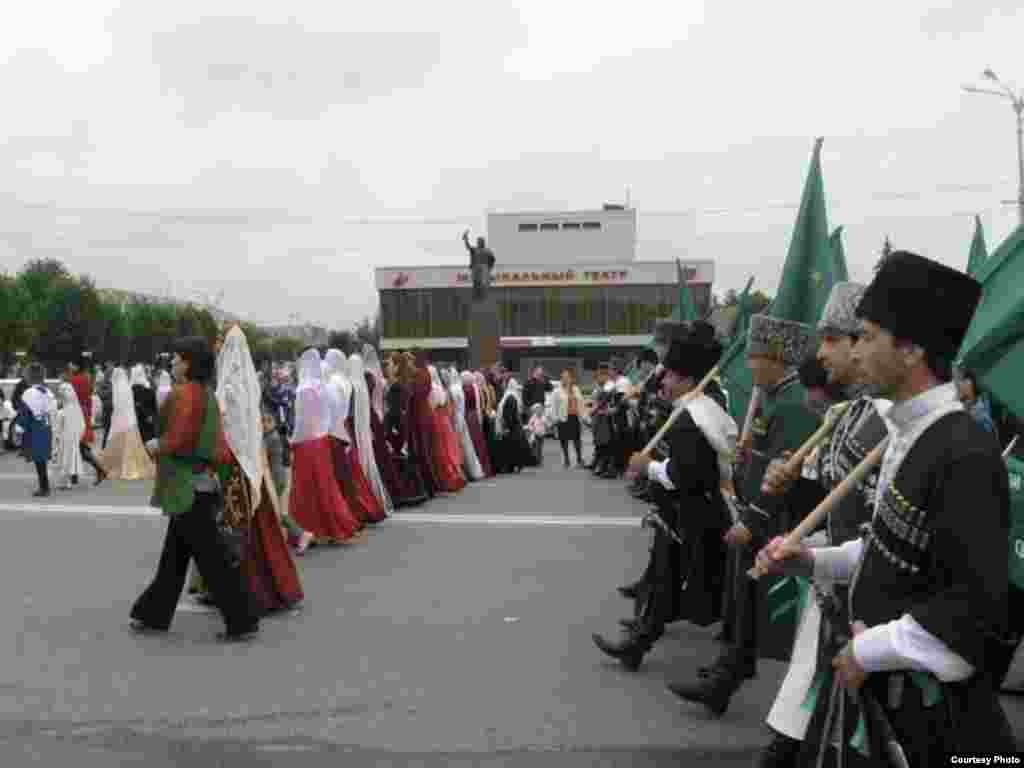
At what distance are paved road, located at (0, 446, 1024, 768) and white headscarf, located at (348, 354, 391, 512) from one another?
1.66m

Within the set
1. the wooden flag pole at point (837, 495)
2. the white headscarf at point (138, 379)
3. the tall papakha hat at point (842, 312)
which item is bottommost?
the white headscarf at point (138, 379)

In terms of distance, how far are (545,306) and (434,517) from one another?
70283 mm

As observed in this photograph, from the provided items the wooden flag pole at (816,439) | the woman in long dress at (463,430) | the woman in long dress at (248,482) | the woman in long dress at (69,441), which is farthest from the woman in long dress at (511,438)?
the wooden flag pole at (816,439)

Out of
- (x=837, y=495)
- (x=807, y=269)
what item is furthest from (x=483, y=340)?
(x=837, y=495)

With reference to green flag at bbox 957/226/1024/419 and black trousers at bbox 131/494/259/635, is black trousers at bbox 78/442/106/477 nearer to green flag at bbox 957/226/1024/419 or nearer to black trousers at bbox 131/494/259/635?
black trousers at bbox 131/494/259/635

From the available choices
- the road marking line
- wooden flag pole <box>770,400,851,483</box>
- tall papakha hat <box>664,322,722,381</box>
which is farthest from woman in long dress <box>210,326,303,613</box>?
the road marking line

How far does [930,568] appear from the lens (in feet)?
7.50

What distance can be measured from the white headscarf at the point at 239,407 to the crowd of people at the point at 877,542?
10.6ft

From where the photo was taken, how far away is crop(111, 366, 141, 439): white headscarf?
55.7ft

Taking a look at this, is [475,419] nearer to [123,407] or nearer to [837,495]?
[123,407]

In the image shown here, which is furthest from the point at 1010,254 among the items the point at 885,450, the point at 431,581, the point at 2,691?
the point at 431,581

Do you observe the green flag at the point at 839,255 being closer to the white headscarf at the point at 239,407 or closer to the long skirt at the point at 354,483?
the white headscarf at the point at 239,407

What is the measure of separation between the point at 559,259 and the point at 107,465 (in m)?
70.5

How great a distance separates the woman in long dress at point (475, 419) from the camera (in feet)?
56.6
